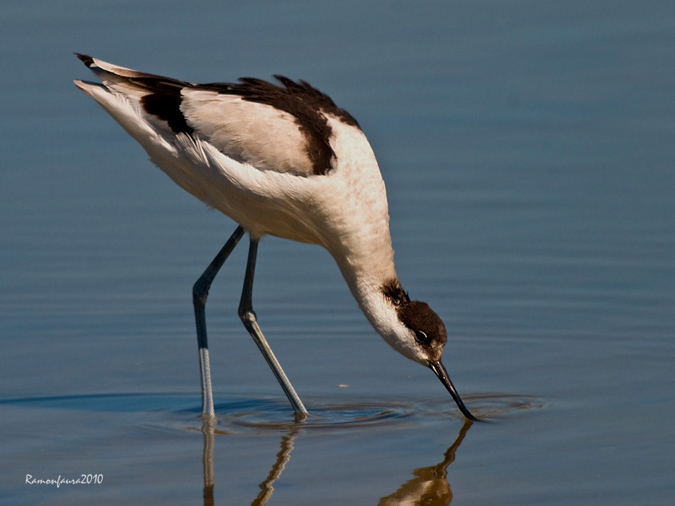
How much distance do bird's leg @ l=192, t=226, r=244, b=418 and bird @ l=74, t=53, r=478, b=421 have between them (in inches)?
0.4

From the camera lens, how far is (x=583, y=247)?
8766 mm

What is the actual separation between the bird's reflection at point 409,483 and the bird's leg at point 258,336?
43cm

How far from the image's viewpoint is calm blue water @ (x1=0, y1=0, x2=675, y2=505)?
5.93 m

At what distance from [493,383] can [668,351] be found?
42.4 inches

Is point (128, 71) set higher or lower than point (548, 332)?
higher

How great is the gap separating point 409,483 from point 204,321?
6.40 feet

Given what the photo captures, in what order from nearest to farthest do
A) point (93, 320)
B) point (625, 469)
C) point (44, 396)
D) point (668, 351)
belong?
point (625, 469) → point (44, 396) → point (668, 351) → point (93, 320)

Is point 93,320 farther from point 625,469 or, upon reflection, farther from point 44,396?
point 625,469

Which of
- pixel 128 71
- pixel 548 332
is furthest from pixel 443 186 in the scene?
pixel 128 71

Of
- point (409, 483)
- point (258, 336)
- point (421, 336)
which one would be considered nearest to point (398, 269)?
point (258, 336)

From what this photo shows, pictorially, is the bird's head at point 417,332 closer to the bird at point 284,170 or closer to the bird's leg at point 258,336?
the bird at point 284,170

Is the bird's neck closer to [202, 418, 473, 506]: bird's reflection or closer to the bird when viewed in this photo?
the bird

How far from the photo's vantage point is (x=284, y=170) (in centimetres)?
641

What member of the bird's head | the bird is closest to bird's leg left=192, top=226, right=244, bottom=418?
the bird
